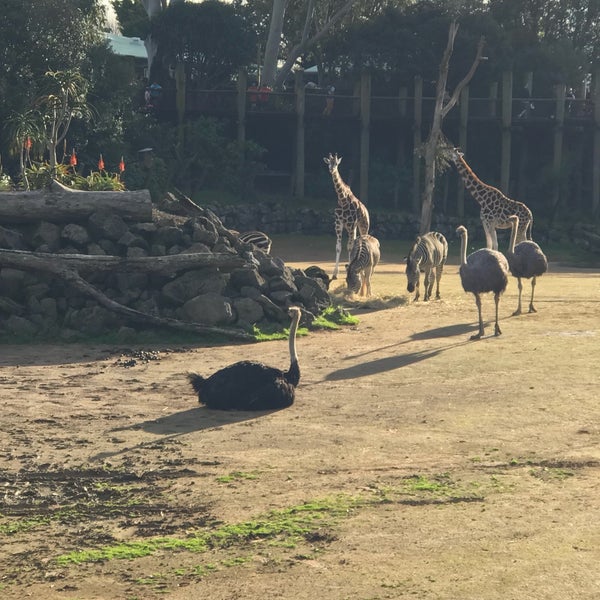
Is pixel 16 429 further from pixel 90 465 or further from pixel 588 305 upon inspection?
pixel 588 305

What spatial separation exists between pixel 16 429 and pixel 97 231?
698 cm

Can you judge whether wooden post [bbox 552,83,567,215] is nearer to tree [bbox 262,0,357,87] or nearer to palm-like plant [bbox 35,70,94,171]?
tree [bbox 262,0,357,87]

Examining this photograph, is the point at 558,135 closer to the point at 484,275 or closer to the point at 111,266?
the point at 484,275

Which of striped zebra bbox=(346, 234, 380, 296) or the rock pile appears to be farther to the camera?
striped zebra bbox=(346, 234, 380, 296)

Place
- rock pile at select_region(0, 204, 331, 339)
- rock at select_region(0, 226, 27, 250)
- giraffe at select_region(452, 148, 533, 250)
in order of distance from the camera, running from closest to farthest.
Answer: rock pile at select_region(0, 204, 331, 339), rock at select_region(0, 226, 27, 250), giraffe at select_region(452, 148, 533, 250)

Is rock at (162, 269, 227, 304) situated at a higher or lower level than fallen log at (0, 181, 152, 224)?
lower

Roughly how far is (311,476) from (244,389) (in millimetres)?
2665

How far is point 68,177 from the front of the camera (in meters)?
23.1

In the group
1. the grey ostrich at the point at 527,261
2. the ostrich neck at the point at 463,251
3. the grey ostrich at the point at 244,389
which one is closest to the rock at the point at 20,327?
the grey ostrich at the point at 244,389

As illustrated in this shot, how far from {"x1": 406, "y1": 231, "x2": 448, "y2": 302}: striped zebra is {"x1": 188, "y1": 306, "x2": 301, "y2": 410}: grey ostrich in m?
8.92

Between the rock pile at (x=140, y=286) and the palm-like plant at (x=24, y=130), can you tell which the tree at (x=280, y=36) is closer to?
the palm-like plant at (x=24, y=130)

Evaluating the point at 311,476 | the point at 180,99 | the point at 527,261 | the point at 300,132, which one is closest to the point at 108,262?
the point at 527,261

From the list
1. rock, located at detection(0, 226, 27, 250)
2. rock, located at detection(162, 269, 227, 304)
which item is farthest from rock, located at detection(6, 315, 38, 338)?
rock, located at detection(162, 269, 227, 304)

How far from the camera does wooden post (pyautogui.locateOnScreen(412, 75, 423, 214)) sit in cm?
3822
